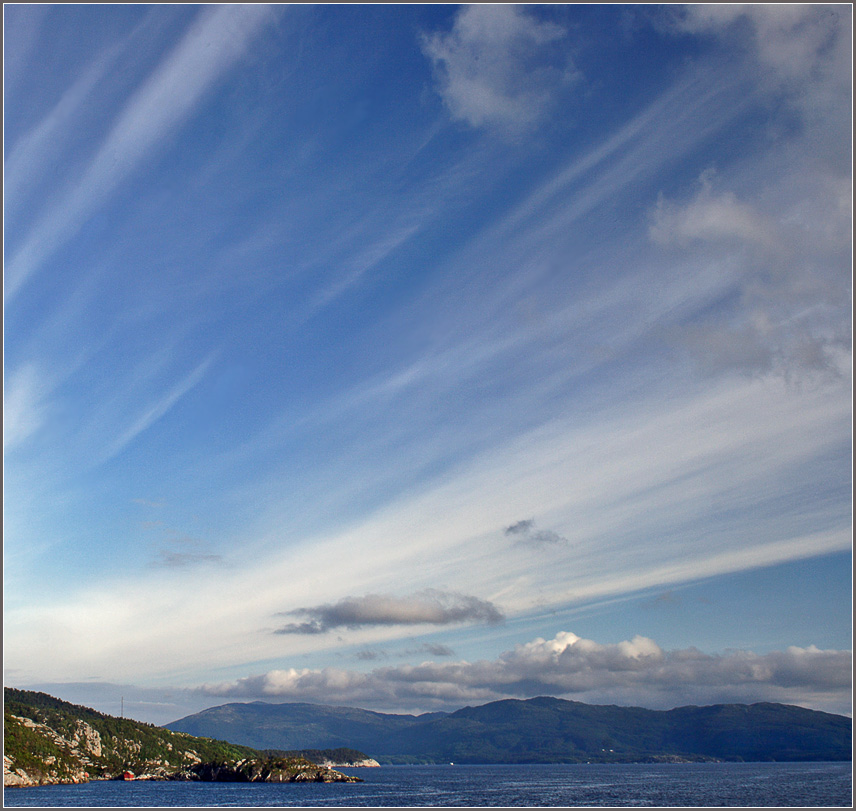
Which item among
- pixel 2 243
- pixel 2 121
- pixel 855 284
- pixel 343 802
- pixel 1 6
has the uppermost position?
pixel 1 6

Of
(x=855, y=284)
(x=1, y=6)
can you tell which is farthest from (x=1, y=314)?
(x=855, y=284)

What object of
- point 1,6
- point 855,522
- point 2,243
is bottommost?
point 855,522

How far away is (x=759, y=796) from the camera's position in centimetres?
19450

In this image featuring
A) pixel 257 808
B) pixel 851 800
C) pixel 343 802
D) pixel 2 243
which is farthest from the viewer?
pixel 343 802

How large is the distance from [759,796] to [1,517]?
21384 cm

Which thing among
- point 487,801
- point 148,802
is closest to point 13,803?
point 148,802

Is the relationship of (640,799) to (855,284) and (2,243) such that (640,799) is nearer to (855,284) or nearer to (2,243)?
(855,284)

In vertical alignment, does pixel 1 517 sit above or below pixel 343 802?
above

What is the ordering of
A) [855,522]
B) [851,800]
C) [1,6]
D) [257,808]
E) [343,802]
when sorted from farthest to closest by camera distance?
[343,802]
[851,800]
[257,808]
[1,6]
[855,522]

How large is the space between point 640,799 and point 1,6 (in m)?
209

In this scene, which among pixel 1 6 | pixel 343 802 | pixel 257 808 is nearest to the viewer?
pixel 1 6

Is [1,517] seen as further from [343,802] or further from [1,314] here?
[343,802]

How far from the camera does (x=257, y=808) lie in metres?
172

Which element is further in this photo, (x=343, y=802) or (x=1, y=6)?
(x=343, y=802)
